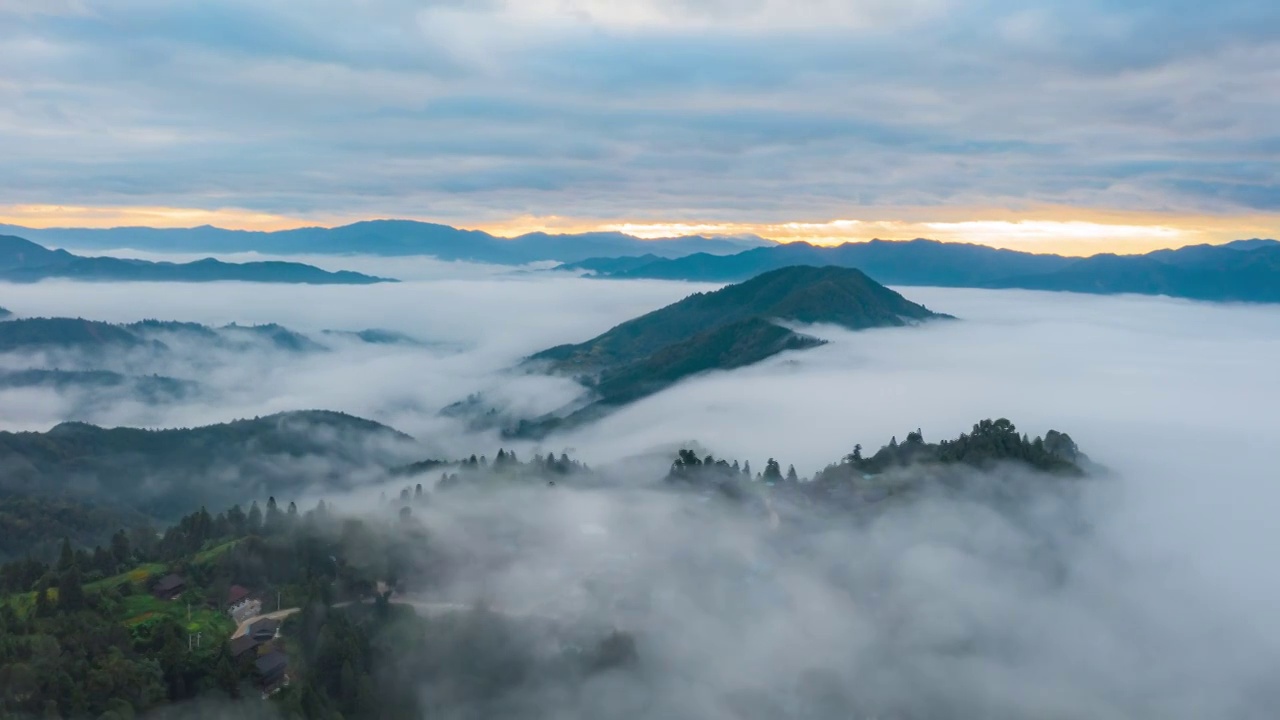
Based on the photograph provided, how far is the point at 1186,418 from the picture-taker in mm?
160000

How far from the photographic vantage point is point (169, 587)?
85250 mm

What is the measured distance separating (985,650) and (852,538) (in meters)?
22.5

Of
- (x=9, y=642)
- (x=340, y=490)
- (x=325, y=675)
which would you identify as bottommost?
(x=340, y=490)

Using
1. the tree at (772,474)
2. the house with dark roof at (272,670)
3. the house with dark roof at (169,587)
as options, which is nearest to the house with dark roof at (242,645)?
the house with dark roof at (272,670)

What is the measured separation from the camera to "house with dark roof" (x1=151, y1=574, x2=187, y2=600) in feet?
278

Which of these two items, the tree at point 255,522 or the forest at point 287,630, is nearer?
the forest at point 287,630

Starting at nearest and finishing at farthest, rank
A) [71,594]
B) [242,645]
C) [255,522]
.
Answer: [242,645]
[71,594]
[255,522]

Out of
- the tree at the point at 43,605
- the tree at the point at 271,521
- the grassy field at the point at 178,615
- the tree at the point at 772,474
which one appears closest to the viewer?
the tree at the point at 43,605

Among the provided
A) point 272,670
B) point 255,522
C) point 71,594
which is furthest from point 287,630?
point 255,522

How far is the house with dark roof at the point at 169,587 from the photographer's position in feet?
278

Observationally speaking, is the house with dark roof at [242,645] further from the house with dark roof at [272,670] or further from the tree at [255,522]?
the tree at [255,522]

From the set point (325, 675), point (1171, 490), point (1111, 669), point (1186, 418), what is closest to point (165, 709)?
point (325, 675)

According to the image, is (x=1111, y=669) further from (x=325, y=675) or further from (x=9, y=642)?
(x=9, y=642)

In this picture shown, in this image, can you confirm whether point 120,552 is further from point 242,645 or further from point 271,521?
point 242,645
